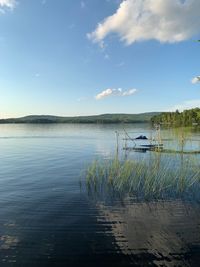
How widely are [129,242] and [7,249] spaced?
14.6 feet

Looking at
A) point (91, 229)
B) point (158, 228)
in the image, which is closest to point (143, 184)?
point (158, 228)

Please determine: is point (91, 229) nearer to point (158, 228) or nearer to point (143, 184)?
point (158, 228)

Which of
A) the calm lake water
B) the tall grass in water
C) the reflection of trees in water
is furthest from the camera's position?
the tall grass in water

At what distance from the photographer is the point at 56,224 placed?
12.7m

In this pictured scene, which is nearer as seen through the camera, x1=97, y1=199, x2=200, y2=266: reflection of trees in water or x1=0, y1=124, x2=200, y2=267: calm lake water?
x1=0, y1=124, x2=200, y2=267: calm lake water

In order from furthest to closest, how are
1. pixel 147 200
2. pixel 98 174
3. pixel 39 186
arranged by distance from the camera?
pixel 98 174
pixel 39 186
pixel 147 200

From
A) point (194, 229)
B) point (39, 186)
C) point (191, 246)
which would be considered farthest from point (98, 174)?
point (191, 246)

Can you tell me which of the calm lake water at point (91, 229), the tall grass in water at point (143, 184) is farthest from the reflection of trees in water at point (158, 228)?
the tall grass in water at point (143, 184)

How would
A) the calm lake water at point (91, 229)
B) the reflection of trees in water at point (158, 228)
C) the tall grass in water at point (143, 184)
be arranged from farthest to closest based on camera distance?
1. the tall grass in water at point (143, 184)
2. the reflection of trees in water at point (158, 228)
3. the calm lake water at point (91, 229)

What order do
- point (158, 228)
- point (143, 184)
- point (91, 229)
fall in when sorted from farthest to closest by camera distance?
point (143, 184), point (158, 228), point (91, 229)

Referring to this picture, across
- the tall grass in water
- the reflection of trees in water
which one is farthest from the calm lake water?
the tall grass in water

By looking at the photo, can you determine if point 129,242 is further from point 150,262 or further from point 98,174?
point 98,174

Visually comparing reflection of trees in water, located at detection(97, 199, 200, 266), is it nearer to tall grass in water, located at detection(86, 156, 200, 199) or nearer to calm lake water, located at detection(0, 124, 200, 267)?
calm lake water, located at detection(0, 124, 200, 267)

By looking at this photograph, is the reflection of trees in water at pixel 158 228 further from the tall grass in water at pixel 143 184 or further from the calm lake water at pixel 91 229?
the tall grass in water at pixel 143 184
